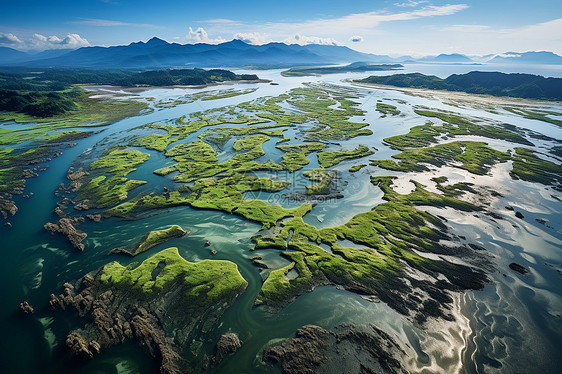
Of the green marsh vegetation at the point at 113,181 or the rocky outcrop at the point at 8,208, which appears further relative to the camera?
the green marsh vegetation at the point at 113,181

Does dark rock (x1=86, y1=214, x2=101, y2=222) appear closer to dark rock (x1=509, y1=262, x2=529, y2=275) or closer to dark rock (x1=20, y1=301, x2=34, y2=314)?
dark rock (x1=20, y1=301, x2=34, y2=314)

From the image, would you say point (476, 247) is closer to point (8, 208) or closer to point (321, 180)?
point (321, 180)

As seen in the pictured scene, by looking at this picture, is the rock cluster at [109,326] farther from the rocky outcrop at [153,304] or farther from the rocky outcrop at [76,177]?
the rocky outcrop at [76,177]

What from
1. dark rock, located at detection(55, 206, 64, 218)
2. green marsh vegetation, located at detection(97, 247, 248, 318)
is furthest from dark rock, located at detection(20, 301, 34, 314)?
dark rock, located at detection(55, 206, 64, 218)

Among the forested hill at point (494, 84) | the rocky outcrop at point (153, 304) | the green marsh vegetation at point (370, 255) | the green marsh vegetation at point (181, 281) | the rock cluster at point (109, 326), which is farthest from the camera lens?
the forested hill at point (494, 84)

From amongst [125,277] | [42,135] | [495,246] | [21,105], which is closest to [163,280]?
[125,277]

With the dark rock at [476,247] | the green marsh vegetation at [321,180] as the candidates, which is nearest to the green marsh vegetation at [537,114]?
the dark rock at [476,247]

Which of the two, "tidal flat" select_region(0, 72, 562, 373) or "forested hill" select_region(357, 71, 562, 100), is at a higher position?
"forested hill" select_region(357, 71, 562, 100)
